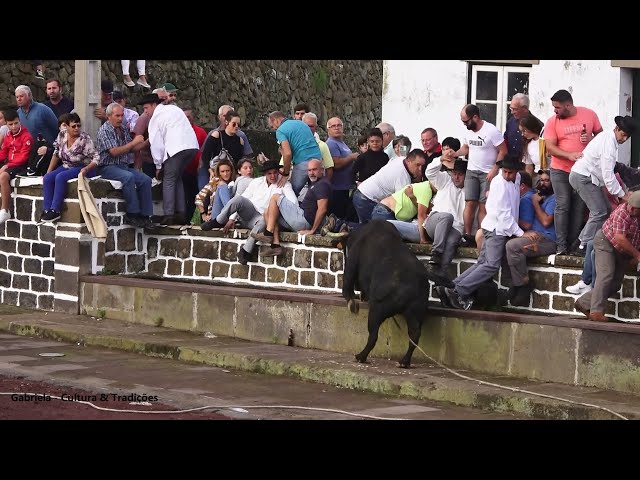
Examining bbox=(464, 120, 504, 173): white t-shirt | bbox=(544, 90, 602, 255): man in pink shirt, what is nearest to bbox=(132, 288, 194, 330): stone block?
bbox=(464, 120, 504, 173): white t-shirt

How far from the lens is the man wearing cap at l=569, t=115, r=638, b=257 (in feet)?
43.8

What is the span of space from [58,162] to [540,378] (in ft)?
24.0

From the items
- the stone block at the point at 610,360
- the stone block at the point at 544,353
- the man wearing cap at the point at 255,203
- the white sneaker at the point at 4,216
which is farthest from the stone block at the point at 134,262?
the stone block at the point at 610,360

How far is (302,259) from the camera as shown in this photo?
51.9 ft

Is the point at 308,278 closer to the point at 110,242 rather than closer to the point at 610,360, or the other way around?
the point at 110,242

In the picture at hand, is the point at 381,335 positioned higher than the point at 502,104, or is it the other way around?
the point at 502,104

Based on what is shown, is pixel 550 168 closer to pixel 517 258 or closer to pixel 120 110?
pixel 517 258

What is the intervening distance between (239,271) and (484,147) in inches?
137

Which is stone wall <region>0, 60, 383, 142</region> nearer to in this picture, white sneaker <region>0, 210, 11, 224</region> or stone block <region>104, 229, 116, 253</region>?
white sneaker <region>0, 210, 11, 224</region>

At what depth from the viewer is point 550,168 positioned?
46.4 ft

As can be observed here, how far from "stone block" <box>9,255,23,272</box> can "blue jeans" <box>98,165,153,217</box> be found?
71.8 inches

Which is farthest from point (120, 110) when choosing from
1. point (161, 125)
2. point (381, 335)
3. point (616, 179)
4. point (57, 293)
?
point (616, 179)

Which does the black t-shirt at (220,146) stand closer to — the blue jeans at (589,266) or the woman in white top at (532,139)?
the woman in white top at (532,139)

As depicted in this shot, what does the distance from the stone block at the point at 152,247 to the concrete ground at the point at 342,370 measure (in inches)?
43.4
